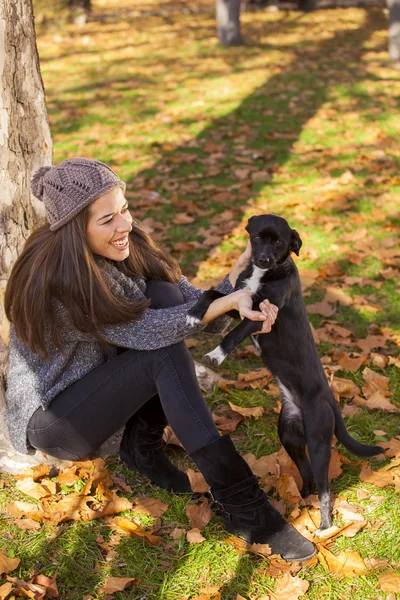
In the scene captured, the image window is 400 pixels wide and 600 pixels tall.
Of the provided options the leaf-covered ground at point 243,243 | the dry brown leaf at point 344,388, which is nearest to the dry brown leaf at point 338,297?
the leaf-covered ground at point 243,243

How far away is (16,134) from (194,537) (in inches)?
85.8

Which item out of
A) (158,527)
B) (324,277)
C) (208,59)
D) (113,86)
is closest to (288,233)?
(158,527)

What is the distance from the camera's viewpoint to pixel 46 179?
10.1 feet

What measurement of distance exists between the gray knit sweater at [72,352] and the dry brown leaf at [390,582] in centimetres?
134

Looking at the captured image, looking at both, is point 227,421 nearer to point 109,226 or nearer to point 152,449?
point 152,449

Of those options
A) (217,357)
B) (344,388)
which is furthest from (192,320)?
(344,388)

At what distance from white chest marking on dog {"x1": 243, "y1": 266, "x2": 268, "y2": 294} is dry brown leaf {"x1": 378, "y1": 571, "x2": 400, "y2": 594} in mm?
1368

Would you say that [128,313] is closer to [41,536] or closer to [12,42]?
[41,536]

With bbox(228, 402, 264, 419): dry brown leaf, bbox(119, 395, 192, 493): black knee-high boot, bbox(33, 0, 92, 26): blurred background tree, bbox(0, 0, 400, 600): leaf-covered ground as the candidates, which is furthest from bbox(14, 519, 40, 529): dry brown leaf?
bbox(33, 0, 92, 26): blurred background tree

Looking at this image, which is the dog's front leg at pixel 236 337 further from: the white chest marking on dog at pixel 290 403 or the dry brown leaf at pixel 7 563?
the dry brown leaf at pixel 7 563

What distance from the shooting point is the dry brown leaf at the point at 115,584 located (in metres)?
2.93

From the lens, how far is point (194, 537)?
126 inches

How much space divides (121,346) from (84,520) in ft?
2.87

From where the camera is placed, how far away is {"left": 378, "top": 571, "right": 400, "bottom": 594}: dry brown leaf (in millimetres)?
2873
